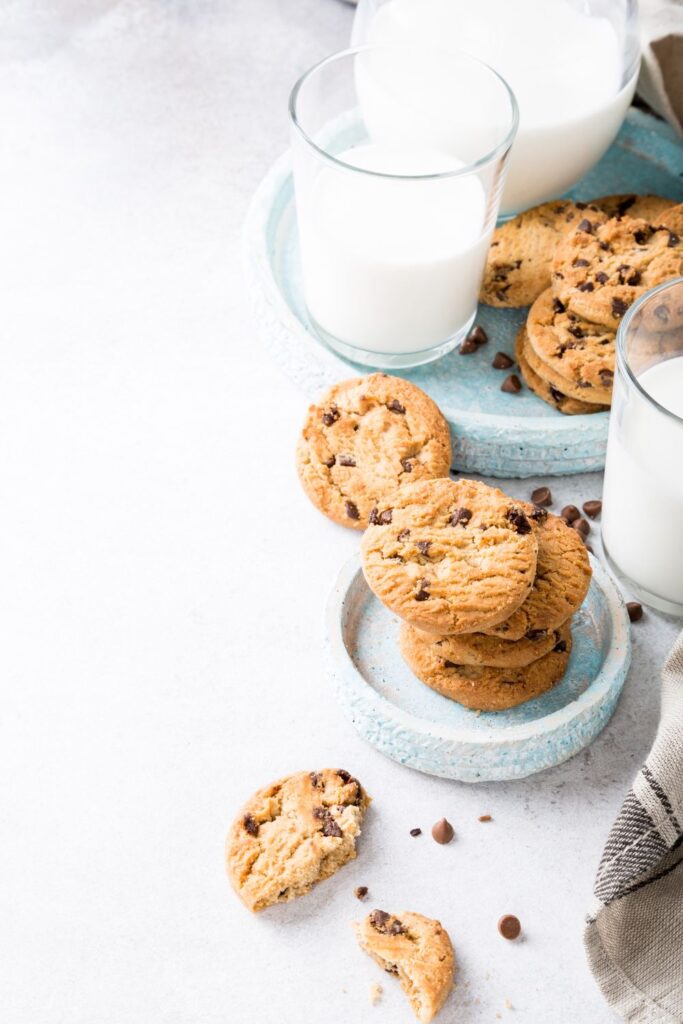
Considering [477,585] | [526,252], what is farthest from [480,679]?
[526,252]

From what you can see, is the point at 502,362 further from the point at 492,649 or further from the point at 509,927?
the point at 509,927

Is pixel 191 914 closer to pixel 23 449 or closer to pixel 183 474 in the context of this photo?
pixel 183 474

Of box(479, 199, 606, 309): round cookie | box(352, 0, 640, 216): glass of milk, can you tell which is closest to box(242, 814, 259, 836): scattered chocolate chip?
box(479, 199, 606, 309): round cookie

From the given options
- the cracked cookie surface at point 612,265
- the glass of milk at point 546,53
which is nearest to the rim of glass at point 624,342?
the cracked cookie surface at point 612,265

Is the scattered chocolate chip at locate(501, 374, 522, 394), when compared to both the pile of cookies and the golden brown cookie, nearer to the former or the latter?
the pile of cookies

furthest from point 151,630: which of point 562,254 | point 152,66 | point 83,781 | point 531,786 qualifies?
point 152,66

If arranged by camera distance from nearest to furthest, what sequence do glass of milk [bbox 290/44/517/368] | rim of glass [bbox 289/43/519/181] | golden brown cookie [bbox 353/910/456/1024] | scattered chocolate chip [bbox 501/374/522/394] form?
golden brown cookie [bbox 353/910/456/1024] < rim of glass [bbox 289/43/519/181] < glass of milk [bbox 290/44/517/368] < scattered chocolate chip [bbox 501/374/522/394]
